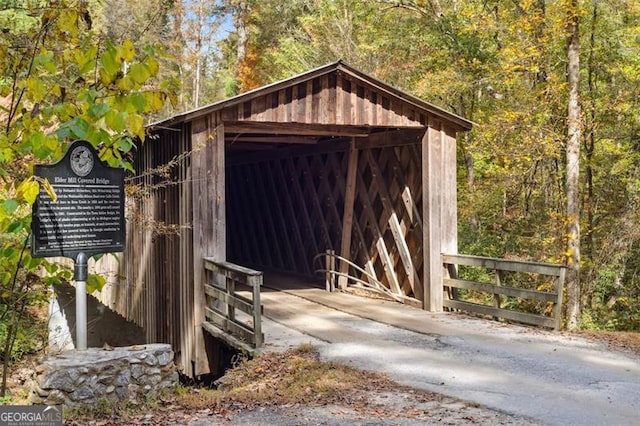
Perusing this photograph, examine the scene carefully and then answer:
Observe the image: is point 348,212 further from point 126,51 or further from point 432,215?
point 126,51

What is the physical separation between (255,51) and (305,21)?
8945 millimetres

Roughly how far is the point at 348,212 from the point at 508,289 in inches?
150

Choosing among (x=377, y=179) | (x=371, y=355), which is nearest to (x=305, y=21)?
(x=377, y=179)

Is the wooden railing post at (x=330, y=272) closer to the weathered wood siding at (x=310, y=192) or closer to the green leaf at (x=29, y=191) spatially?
the weathered wood siding at (x=310, y=192)

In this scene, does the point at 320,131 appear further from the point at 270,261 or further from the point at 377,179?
the point at 270,261

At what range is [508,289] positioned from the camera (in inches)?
334

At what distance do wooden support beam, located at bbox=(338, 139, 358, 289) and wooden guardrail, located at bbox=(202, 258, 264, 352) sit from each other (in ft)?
10.6

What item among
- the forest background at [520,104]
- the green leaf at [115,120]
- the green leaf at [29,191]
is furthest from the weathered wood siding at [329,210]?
the green leaf at [29,191]

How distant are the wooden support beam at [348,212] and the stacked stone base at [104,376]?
6.31m

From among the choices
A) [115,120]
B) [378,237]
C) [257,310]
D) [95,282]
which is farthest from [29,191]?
[378,237]

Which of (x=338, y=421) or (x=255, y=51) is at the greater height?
(x=255, y=51)

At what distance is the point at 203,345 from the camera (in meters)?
8.46

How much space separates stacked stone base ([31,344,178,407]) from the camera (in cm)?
486

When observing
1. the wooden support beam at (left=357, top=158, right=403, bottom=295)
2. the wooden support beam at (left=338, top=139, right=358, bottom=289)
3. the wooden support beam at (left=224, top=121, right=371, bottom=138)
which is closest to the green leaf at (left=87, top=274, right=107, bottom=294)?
the wooden support beam at (left=224, top=121, right=371, bottom=138)
